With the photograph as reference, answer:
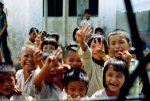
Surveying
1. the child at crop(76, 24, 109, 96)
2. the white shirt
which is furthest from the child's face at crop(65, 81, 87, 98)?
the child at crop(76, 24, 109, 96)

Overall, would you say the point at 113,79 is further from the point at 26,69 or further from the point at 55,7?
the point at 55,7

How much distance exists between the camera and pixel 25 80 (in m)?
2.61

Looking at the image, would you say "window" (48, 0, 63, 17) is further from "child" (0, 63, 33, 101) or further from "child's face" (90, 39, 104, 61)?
"child" (0, 63, 33, 101)

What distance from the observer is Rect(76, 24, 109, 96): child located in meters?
2.68

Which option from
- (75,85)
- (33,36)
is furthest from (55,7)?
(75,85)

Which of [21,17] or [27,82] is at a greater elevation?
[21,17]

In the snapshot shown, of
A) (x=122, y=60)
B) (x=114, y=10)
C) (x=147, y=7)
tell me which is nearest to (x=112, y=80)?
(x=122, y=60)

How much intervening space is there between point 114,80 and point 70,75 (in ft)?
0.92

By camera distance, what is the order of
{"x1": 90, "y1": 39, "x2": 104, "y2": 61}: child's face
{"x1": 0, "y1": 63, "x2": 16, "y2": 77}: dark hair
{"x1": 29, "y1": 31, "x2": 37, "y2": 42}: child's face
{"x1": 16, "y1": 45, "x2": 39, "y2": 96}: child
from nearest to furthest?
{"x1": 0, "y1": 63, "x2": 16, "y2": 77}: dark hair < {"x1": 16, "y1": 45, "x2": 39, "y2": 96}: child < {"x1": 90, "y1": 39, "x2": 104, "y2": 61}: child's face < {"x1": 29, "y1": 31, "x2": 37, "y2": 42}: child's face

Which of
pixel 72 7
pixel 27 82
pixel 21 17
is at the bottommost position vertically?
pixel 27 82

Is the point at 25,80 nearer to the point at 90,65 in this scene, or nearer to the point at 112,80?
the point at 90,65

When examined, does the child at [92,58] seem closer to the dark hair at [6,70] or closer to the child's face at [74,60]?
the child's face at [74,60]

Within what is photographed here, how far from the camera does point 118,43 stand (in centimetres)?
277

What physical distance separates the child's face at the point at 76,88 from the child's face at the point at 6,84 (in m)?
0.33
